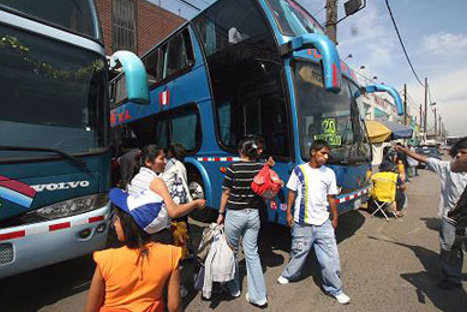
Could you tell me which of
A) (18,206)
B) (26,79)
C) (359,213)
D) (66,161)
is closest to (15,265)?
(18,206)

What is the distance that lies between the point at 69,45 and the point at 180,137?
2.80 m

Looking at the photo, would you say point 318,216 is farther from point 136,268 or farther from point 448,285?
point 136,268

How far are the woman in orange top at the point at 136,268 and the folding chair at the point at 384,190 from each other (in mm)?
5430

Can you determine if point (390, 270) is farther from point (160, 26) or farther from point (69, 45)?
point (160, 26)

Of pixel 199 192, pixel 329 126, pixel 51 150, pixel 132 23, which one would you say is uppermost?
pixel 132 23

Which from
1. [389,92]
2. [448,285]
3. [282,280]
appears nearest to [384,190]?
[389,92]

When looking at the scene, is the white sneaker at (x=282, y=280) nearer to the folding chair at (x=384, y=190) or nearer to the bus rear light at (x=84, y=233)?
the bus rear light at (x=84, y=233)

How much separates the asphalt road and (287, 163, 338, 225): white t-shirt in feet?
2.89

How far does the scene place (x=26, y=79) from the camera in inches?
98.6

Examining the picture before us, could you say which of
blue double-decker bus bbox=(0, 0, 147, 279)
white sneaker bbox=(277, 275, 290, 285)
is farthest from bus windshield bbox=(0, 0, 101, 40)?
white sneaker bbox=(277, 275, 290, 285)

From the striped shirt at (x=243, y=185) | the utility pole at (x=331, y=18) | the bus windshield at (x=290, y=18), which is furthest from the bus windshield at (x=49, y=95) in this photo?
the utility pole at (x=331, y=18)

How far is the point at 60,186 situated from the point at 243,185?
1877mm

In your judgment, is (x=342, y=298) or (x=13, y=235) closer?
(x=13, y=235)

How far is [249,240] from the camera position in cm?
265
